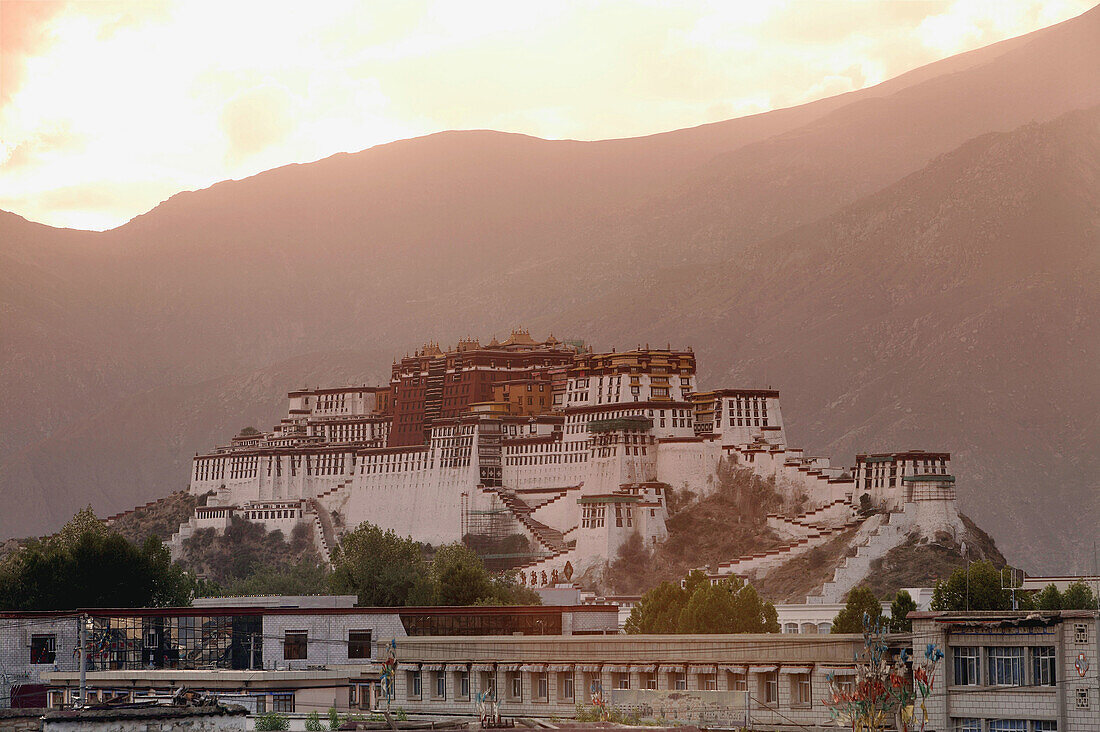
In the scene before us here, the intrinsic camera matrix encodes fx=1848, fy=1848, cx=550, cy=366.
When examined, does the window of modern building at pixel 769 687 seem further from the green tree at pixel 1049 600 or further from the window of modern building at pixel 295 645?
the green tree at pixel 1049 600

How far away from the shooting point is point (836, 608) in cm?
14025

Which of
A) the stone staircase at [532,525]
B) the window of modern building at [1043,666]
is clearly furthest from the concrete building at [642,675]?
the stone staircase at [532,525]

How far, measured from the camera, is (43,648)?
3784 inches

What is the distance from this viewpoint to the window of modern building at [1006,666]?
57281mm

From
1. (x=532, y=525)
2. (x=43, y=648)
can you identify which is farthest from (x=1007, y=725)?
(x=532, y=525)

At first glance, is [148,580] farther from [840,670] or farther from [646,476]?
[840,670]

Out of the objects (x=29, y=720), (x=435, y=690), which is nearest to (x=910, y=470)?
(x=435, y=690)

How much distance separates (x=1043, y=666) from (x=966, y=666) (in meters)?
2.66

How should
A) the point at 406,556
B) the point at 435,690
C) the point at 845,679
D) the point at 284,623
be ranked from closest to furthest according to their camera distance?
the point at 845,679 → the point at 435,690 → the point at 284,623 → the point at 406,556

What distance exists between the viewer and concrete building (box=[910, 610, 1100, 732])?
55.5 metres

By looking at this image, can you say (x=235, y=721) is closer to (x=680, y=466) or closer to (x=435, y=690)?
(x=435, y=690)

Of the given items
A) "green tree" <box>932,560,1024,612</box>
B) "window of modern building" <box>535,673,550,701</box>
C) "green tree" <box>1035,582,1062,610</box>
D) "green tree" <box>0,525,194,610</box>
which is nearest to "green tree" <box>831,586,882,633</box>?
"green tree" <box>932,560,1024,612</box>

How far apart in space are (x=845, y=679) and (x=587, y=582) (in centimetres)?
10923

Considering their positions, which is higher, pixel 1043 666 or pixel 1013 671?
pixel 1043 666
